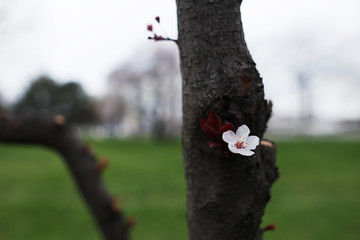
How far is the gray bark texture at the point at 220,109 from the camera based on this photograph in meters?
0.86

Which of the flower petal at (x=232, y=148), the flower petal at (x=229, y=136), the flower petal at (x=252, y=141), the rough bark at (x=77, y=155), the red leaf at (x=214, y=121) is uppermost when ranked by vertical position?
the red leaf at (x=214, y=121)

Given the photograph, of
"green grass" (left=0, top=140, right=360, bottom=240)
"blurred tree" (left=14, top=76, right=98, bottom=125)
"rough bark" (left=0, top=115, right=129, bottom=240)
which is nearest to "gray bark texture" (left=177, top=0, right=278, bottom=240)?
"rough bark" (left=0, top=115, right=129, bottom=240)

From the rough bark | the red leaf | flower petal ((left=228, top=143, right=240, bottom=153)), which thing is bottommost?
the rough bark

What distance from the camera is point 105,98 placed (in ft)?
87.7

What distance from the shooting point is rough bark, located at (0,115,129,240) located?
7.89 ft

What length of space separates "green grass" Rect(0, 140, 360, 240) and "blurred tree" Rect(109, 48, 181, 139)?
797cm

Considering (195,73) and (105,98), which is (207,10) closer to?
(195,73)

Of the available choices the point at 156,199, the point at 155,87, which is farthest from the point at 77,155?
the point at 155,87

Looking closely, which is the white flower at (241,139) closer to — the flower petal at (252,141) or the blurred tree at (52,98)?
the flower petal at (252,141)

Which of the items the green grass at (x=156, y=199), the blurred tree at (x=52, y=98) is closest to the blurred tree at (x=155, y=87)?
the blurred tree at (x=52, y=98)

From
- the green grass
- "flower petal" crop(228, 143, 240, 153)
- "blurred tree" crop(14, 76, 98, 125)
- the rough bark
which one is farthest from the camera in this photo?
"blurred tree" crop(14, 76, 98, 125)

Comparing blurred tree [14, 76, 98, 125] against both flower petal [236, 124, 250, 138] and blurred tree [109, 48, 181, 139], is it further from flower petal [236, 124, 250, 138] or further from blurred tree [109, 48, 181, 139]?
flower petal [236, 124, 250, 138]

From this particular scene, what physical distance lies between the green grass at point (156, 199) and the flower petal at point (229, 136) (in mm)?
4759

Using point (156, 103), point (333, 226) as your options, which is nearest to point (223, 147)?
point (333, 226)
